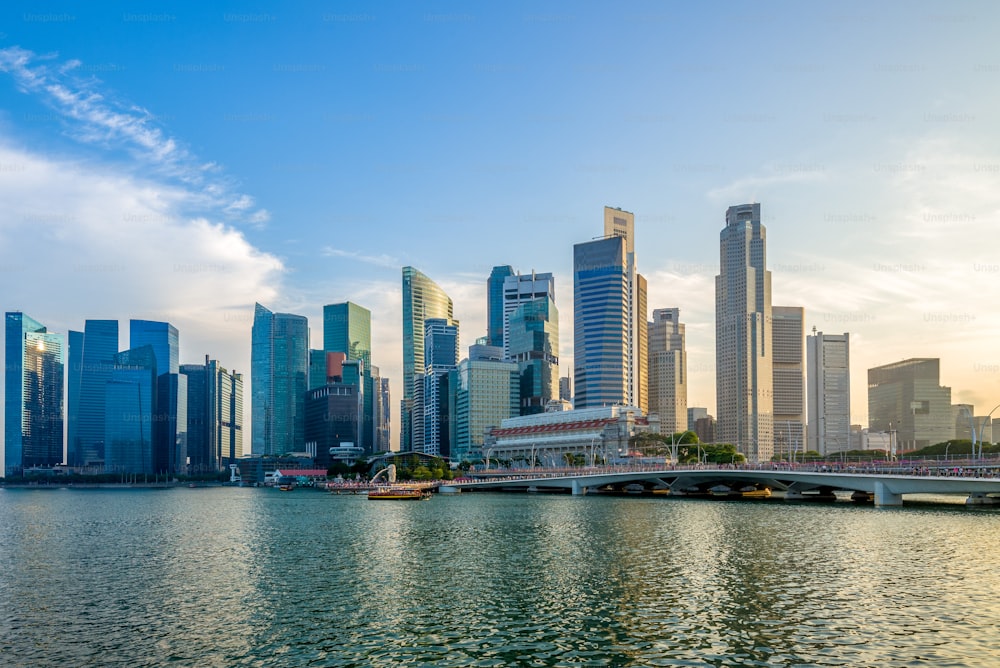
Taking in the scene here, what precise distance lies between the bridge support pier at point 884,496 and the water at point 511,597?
38070 mm


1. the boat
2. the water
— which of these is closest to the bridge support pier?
the water

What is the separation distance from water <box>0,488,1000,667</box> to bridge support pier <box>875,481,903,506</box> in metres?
38.1

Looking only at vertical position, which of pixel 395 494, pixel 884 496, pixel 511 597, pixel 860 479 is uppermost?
pixel 511 597

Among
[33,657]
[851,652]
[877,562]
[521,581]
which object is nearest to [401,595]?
[521,581]

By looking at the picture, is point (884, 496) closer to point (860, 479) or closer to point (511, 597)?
point (860, 479)

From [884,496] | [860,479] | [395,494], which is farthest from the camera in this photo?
[395,494]

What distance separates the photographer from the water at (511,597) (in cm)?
3828

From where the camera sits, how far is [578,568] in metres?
62.6

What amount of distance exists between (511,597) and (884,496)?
105 m

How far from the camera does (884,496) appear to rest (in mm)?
134250

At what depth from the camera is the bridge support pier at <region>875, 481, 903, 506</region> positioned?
438 feet

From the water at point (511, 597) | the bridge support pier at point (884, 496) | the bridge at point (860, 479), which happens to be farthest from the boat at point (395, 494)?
the bridge support pier at point (884, 496)

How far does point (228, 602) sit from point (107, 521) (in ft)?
276

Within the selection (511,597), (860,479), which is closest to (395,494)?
(860,479)
